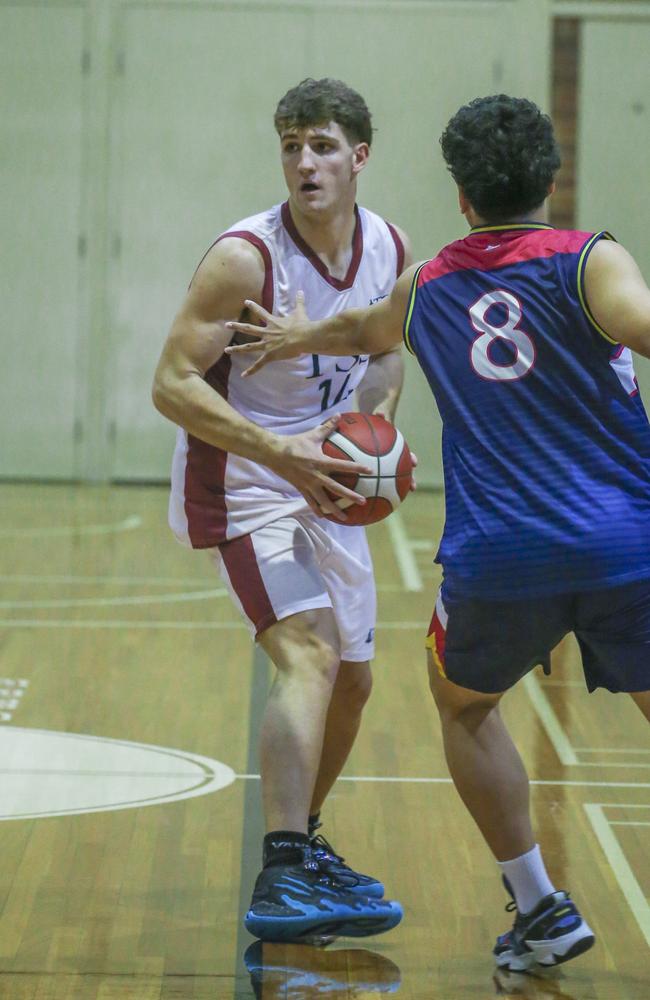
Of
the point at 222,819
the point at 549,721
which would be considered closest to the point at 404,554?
the point at 549,721

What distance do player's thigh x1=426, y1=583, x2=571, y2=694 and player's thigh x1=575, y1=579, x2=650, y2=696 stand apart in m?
0.05

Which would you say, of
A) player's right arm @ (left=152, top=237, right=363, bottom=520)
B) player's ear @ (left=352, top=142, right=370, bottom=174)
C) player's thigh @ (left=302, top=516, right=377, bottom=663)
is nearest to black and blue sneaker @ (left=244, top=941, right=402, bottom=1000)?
player's thigh @ (left=302, top=516, right=377, bottom=663)

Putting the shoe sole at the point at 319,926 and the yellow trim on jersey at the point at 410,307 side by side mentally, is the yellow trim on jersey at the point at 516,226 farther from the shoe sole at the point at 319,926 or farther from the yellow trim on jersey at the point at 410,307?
the shoe sole at the point at 319,926

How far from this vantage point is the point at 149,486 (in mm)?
11398

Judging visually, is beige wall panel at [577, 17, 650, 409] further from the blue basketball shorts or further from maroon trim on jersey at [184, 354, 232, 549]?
the blue basketball shorts

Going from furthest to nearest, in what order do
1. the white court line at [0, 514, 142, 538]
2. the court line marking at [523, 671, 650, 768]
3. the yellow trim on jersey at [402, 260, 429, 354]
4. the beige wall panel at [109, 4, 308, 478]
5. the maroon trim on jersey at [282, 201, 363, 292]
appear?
the beige wall panel at [109, 4, 308, 478], the white court line at [0, 514, 142, 538], the court line marking at [523, 671, 650, 768], the maroon trim on jersey at [282, 201, 363, 292], the yellow trim on jersey at [402, 260, 429, 354]

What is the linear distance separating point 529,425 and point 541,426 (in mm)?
22

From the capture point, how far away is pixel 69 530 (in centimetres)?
912

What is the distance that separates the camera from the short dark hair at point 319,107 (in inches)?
136

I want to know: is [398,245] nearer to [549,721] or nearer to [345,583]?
[345,583]

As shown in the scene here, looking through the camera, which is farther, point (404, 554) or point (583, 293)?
point (404, 554)

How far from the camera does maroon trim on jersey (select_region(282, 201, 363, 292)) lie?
3508mm

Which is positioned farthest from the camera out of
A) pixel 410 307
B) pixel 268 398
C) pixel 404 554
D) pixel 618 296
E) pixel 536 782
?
pixel 404 554

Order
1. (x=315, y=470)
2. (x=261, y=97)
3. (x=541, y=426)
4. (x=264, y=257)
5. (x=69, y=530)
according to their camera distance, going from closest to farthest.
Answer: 1. (x=541, y=426)
2. (x=315, y=470)
3. (x=264, y=257)
4. (x=69, y=530)
5. (x=261, y=97)
